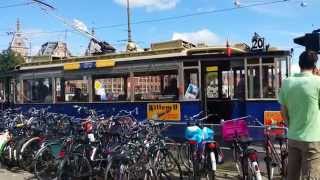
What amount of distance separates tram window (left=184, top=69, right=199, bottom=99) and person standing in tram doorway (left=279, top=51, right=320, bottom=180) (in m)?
8.19

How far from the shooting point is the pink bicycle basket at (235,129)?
8.84 m

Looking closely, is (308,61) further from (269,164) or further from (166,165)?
(269,164)

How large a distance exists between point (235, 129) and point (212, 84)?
509 cm

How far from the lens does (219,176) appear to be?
9617mm

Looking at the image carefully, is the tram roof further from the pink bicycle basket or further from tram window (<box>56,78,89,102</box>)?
the pink bicycle basket

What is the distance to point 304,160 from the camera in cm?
521

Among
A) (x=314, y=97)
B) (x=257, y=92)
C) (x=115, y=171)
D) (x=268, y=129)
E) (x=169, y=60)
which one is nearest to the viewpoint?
(x=314, y=97)

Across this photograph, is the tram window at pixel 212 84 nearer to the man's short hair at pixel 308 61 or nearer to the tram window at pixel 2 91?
the man's short hair at pixel 308 61

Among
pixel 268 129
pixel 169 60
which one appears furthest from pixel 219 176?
pixel 169 60

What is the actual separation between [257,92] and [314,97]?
7.95 meters

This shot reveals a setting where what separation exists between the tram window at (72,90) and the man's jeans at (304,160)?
444 inches

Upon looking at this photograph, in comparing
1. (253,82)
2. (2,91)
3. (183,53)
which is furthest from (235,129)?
(2,91)

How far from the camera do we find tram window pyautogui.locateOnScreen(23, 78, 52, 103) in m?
17.7

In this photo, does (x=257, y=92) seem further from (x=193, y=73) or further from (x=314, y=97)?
(x=314, y=97)
